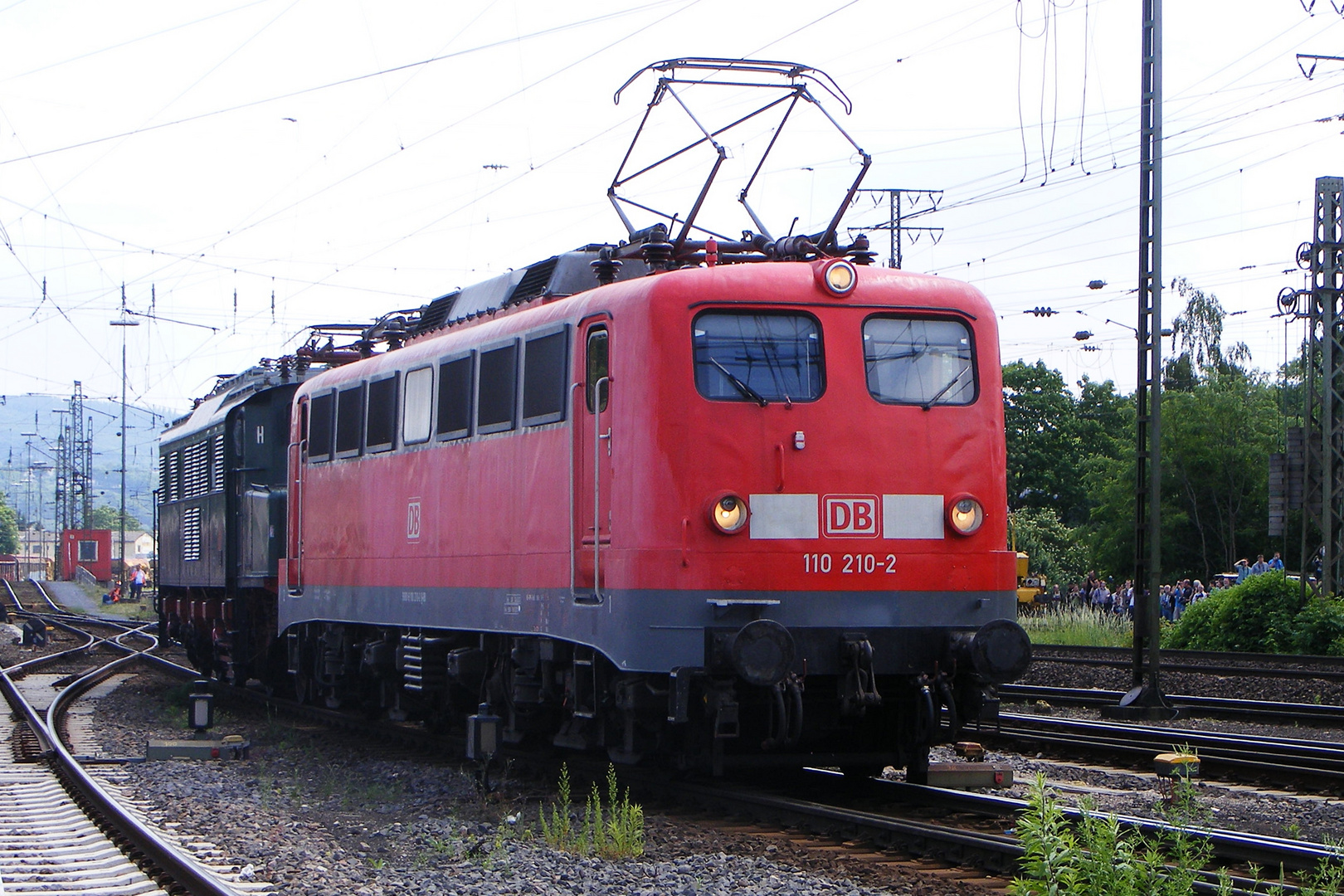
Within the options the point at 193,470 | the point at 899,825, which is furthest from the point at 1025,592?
the point at 899,825

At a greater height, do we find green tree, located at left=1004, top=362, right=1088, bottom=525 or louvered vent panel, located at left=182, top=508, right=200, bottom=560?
green tree, located at left=1004, top=362, right=1088, bottom=525

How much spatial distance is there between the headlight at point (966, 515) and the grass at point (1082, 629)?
1923 cm

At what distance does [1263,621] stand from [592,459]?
18210 mm

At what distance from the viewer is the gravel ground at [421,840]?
789 centimetres

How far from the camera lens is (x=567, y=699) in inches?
429

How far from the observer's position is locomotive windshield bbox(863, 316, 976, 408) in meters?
10.2

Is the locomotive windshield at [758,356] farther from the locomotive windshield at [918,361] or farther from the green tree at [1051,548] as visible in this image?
the green tree at [1051,548]

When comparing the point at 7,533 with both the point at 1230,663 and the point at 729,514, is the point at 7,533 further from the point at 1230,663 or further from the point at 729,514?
the point at 729,514

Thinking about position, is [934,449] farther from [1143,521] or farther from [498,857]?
[1143,521]

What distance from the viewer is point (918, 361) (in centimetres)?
1035

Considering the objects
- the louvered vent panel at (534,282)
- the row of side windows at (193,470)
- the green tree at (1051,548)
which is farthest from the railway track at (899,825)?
the green tree at (1051,548)

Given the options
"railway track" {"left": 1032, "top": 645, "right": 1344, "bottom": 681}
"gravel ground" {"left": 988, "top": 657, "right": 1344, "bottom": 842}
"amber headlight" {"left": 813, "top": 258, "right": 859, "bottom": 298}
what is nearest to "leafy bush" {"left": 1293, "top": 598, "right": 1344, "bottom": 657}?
"railway track" {"left": 1032, "top": 645, "right": 1344, "bottom": 681}

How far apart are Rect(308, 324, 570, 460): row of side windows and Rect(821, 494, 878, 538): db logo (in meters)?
2.05

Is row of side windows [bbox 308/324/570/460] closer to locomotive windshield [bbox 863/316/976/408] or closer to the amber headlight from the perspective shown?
the amber headlight
